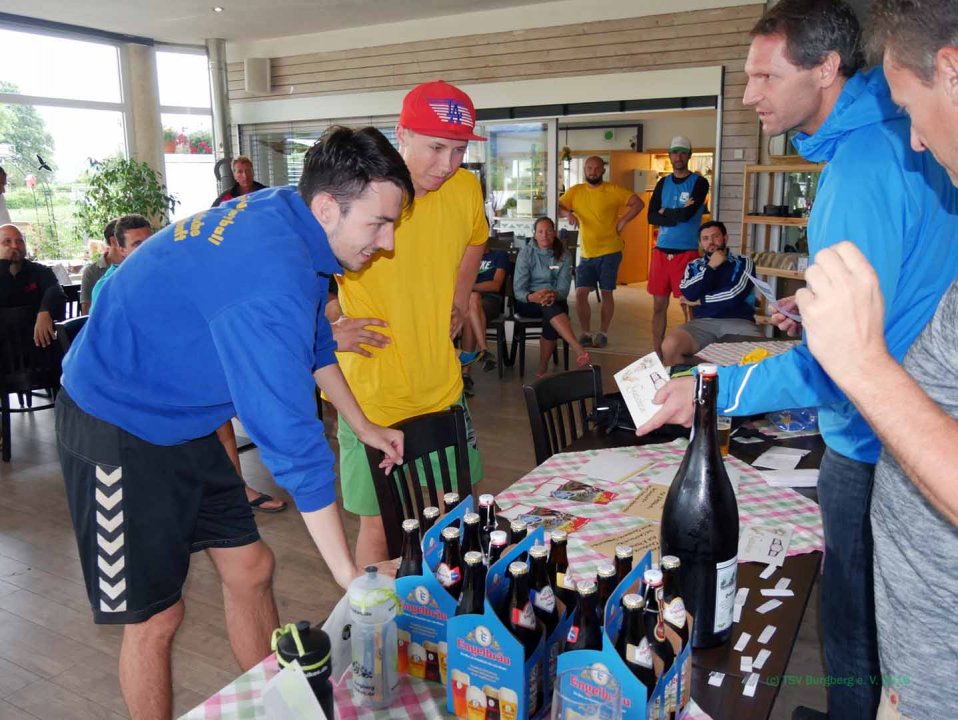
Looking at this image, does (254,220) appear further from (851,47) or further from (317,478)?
(851,47)

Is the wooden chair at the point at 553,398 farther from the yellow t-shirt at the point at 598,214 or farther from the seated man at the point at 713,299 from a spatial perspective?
the yellow t-shirt at the point at 598,214

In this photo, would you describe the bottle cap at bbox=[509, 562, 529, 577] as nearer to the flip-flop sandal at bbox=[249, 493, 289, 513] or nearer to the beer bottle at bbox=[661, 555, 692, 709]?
the beer bottle at bbox=[661, 555, 692, 709]

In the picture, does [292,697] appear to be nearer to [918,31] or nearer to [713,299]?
[918,31]

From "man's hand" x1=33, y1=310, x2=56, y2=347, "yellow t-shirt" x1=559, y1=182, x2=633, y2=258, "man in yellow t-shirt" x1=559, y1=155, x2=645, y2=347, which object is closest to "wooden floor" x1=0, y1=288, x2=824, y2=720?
"man's hand" x1=33, y1=310, x2=56, y2=347

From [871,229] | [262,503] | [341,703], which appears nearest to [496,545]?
[341,703]

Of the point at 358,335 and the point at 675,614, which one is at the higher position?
the point at 358,335

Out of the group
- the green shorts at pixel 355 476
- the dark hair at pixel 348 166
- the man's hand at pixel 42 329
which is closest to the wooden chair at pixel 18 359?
the man's hand at pixel 42 329

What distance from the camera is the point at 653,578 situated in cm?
98

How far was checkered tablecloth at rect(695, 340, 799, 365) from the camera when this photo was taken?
10.1 ft

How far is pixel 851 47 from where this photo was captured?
1.49 m

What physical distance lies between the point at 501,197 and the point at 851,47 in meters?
8.50

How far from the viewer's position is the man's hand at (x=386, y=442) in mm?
1886

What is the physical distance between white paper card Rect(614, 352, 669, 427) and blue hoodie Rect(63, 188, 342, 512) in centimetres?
58

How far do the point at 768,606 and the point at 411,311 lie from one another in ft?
4.22
